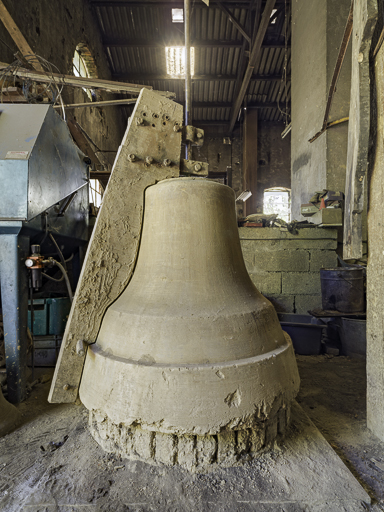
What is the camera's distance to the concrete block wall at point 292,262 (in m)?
5.12

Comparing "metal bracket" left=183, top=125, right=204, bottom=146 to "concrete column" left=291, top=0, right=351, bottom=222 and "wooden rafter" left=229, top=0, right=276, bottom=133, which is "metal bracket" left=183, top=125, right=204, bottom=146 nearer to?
"concrete column" left=291, top=0, right=351, bottom=222

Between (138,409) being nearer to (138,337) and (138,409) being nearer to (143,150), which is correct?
(138,337)

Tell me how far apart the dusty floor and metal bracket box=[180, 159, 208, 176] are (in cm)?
188

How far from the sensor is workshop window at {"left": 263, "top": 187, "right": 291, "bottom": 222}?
47.1 ft

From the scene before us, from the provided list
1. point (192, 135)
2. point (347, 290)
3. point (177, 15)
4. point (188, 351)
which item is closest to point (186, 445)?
point (188, 351)

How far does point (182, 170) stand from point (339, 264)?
4.07m

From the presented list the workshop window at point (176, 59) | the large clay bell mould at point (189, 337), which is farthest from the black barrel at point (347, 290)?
the workshop window at point (176, 59)

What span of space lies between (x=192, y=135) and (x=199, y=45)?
9.94 metres

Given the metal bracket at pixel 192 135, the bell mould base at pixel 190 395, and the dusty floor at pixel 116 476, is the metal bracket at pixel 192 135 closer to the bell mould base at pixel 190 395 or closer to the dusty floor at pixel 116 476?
the bell mould base at pixel 190 395

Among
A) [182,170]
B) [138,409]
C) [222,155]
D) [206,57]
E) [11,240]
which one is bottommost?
[138,409]

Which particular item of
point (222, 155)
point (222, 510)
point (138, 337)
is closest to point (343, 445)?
point (222, 510)

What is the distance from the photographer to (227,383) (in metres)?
1.57

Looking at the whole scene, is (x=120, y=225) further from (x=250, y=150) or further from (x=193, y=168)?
(x=250, y=150)

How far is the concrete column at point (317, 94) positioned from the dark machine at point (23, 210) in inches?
197
